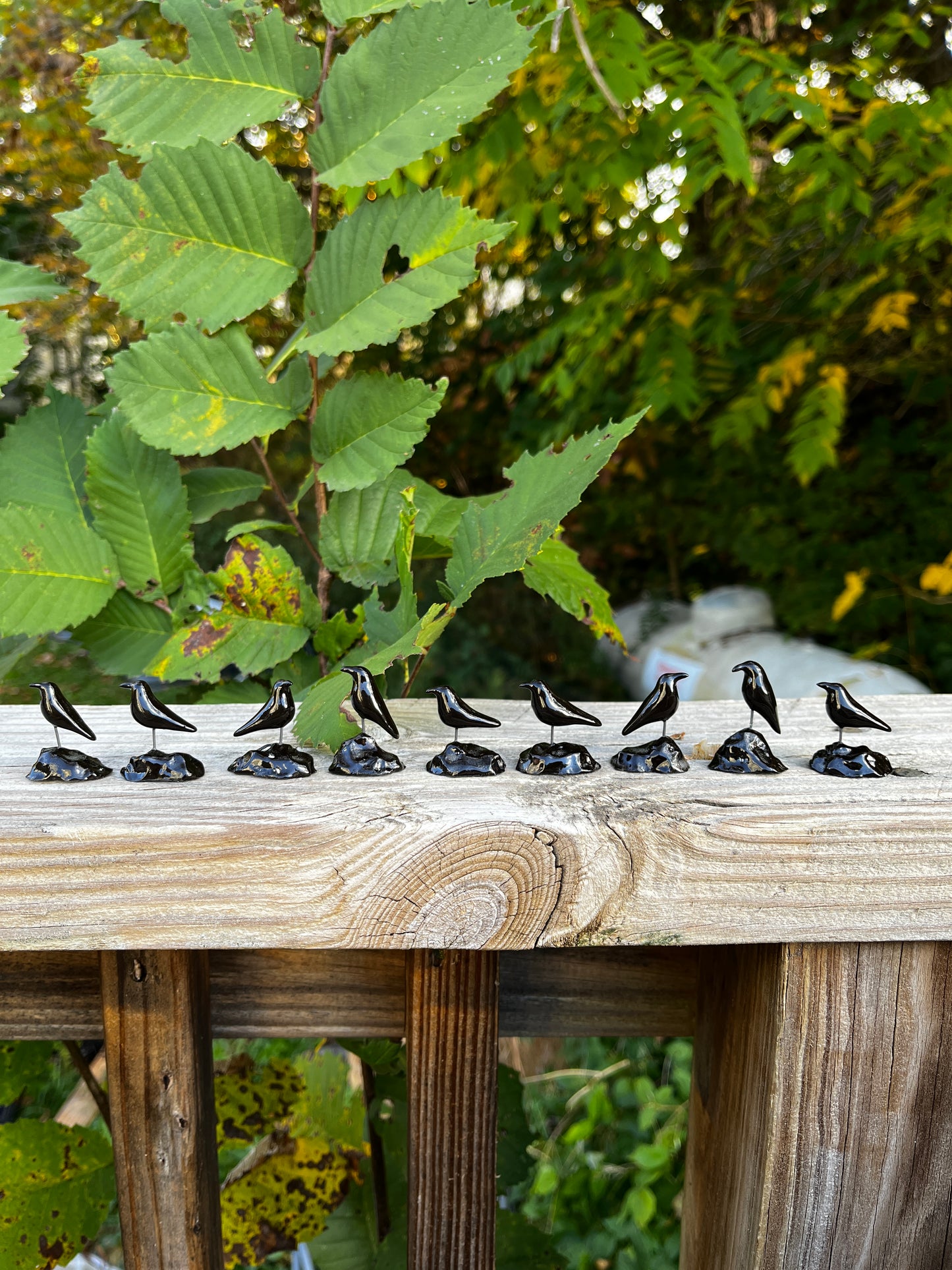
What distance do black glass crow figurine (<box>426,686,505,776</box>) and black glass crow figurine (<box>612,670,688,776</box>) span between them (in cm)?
10

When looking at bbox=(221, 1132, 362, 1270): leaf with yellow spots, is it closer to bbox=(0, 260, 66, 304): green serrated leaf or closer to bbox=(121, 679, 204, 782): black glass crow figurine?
bbox=(121, 679, 204, 782): black glass crow figurine

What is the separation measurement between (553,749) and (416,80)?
570 millimetres

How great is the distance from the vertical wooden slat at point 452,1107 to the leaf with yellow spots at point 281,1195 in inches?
8.5

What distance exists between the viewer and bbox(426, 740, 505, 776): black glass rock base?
2.16ft

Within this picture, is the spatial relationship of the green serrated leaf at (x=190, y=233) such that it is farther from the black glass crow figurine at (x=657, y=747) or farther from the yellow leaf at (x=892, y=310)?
the yellow leaf at (x=892, y=310)

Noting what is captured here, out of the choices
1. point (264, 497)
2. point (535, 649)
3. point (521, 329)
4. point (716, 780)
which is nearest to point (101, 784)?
point (716, 780)

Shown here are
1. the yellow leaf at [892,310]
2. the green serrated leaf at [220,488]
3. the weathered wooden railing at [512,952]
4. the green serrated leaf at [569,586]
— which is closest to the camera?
the weathered wooden railing at [512,952]

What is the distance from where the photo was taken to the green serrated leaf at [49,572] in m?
0.73

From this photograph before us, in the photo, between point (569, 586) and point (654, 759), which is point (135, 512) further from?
point (654, 759)

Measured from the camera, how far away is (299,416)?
0.82 m

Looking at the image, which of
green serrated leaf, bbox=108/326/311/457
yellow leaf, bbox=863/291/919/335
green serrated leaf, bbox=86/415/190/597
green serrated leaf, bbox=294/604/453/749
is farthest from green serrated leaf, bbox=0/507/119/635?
yellow leaf, bbox=863/291/919/335

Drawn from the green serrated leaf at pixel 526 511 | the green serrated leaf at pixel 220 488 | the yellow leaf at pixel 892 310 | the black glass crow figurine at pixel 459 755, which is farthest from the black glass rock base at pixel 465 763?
the yellow leaf at pixel 892 310

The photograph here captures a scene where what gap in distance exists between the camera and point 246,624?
2.57 feet

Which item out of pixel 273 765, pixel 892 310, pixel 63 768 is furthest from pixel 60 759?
pixel 892 310
